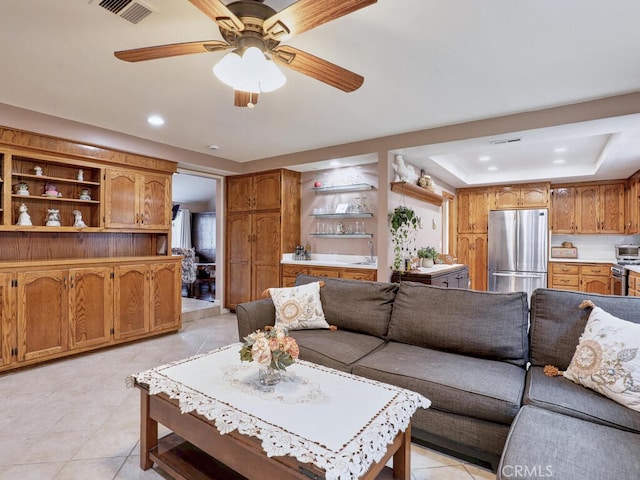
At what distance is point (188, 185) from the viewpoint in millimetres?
7645

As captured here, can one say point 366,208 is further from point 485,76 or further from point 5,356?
point 5,356

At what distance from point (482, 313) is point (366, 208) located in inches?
104

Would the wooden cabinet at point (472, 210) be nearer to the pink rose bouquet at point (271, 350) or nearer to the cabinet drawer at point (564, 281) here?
the cabinet drawer at point (564, 281)

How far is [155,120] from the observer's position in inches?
133

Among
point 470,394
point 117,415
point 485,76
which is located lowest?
point 117,415

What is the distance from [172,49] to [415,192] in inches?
139

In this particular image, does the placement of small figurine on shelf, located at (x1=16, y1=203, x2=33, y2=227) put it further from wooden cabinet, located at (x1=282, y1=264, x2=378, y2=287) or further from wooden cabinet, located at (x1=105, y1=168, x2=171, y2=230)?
wooden cabinet, located at (x1=282, y1=264, x2=378, y2=287)

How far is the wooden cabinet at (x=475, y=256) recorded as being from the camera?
648cm

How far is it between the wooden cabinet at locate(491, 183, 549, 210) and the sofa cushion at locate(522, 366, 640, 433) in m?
5.08

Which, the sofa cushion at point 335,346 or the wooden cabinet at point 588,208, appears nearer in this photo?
the sofa cushion at point 335,346

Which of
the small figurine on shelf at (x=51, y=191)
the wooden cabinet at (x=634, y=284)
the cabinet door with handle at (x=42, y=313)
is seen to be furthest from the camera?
the wooden cabinet at (x=634, y=284)

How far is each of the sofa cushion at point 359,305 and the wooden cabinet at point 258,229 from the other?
209 cm

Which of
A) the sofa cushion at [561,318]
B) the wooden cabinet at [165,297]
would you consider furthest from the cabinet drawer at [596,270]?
the wooden cabinet at [165,297]

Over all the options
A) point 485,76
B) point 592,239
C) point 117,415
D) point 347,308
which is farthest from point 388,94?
point 592,239
